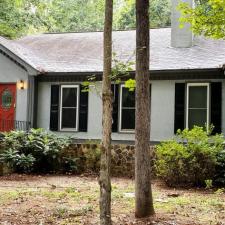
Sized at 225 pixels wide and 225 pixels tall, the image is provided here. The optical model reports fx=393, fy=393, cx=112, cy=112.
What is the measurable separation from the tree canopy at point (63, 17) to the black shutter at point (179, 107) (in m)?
9.84

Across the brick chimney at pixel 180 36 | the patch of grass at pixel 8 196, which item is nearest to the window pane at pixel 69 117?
the brick chimney at pixel 180 36

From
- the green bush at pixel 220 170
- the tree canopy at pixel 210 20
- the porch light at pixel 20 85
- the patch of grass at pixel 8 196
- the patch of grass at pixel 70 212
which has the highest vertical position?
the tree canopy at pixel 210 20

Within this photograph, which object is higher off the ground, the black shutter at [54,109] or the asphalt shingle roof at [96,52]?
the asphalt shingle roof at [96,52]

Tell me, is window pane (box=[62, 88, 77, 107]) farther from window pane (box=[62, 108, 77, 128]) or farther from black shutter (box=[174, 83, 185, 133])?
black shutter (box=[174, 83, 185, 133])

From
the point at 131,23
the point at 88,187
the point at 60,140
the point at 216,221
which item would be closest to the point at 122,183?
the point at 88,187

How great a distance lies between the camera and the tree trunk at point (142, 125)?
236 inches

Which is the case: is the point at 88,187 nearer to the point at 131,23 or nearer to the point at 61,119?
the point at 61,119

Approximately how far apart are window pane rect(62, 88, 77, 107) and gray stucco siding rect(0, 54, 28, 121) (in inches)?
→ 54.9

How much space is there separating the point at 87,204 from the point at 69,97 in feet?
24.6

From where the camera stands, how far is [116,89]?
1366 centimetres

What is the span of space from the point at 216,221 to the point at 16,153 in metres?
7.42

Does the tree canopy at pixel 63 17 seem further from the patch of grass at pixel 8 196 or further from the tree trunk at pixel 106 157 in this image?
the tree trunk at pixel 106 157

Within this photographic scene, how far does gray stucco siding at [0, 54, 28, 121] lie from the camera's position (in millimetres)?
14453

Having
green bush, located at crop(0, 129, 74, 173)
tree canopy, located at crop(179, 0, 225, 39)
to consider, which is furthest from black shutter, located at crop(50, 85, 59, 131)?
tree canopy, located at crop(179, 0, 225, 39)
